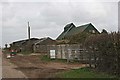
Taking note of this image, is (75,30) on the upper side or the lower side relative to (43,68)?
upper

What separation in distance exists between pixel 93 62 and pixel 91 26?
5446cm

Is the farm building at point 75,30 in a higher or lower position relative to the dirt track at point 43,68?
higher

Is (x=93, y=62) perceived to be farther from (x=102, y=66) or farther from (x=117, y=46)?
(x=117, y=46)

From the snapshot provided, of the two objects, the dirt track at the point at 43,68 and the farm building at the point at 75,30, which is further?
the farm building at the point at 75,30

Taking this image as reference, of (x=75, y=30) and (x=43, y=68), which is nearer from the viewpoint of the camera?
(x=43, y=68)

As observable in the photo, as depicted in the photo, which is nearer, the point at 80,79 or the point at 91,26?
the point at 80,79

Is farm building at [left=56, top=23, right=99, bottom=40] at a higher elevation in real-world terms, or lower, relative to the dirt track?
→ higher

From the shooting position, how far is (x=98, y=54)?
19141 millimetres

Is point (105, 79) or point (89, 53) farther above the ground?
point (89, 53)

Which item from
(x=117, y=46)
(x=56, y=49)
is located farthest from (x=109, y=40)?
(x=56, y=49)

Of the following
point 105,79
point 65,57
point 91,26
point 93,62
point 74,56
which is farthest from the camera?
point 91,26

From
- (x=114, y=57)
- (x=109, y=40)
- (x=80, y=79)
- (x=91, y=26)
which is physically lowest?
(x=80, y=79)

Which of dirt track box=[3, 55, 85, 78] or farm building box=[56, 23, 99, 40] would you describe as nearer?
dirt track box=[3, 55, 85, 78]

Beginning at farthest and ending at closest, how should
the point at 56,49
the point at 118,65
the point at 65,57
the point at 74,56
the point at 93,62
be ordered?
the point at 56,49
the point at 65,57
the point at 74,56
the point at 93,62
the point at 118,65
